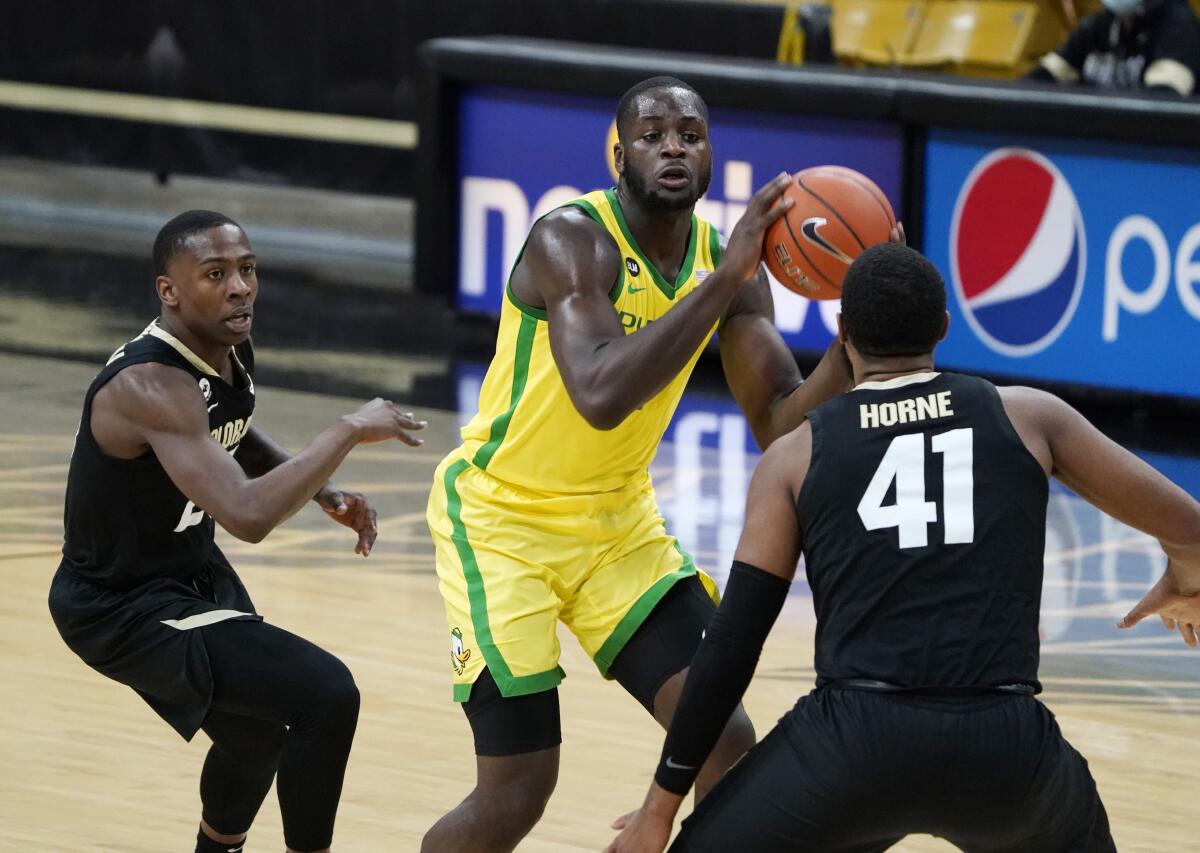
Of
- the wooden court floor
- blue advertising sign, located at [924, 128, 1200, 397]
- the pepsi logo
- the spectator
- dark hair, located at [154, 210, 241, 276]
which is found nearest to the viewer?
dark hair, located at [154, 210, 241, 276]

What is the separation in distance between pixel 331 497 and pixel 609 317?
0.89 m

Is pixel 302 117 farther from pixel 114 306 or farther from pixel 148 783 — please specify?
pixel 148 783

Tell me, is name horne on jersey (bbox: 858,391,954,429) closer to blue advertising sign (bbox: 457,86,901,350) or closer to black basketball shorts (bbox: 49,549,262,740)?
black basketball shorts (bbox: 49,549,262,740)

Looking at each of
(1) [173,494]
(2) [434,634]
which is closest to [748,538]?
(1) [173,494]

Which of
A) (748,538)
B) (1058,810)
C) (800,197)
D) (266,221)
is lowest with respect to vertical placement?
(266,221)

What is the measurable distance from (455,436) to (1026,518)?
6382 millimetres

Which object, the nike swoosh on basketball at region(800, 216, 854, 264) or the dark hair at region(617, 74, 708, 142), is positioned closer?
the nike swoosh on basketball at region(800, 216, 854, 264)

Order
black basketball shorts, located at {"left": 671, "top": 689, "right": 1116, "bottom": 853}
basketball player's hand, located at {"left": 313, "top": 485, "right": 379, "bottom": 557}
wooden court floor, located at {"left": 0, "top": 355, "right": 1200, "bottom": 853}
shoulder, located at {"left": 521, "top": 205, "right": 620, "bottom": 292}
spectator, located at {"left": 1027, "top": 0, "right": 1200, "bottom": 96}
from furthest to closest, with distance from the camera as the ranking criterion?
spectator, located at {"left": 1027, "top": 0, "right": 1200, "bottom": 96}, wooden court floor, located at {"left": 0, "top": 355, "right": 1200, "bottom": 853}, basketball player's hand, located at {"left": 313, "top": 485, "right": 379, "bottom": 557}, shoulder, located at {"left": 521, "top": 205, "right": 620, "bottom": 292}, black basketball shorts, located at {"left": 671, "top": 689, "right": 1116, "bottom": 853}

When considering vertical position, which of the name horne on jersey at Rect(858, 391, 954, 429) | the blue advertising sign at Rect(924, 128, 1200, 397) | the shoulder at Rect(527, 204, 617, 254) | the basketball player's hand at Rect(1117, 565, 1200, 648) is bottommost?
the blue advertising sign at Rect(924, 128, 1200, 397)

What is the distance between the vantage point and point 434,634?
7082 millimetres

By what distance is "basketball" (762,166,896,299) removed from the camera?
4367mm

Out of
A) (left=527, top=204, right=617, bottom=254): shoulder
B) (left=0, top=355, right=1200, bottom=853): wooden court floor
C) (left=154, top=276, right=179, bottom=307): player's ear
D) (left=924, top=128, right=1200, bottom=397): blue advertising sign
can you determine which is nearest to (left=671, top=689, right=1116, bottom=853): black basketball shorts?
(left=527, top=204, right=617, bottom=254): shoulder

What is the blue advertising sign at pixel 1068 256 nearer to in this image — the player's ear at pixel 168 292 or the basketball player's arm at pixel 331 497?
the basketball player's arm at pixel 331 497

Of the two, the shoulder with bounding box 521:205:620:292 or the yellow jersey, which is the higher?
the shoulder with bounding box 521:205:620:292
